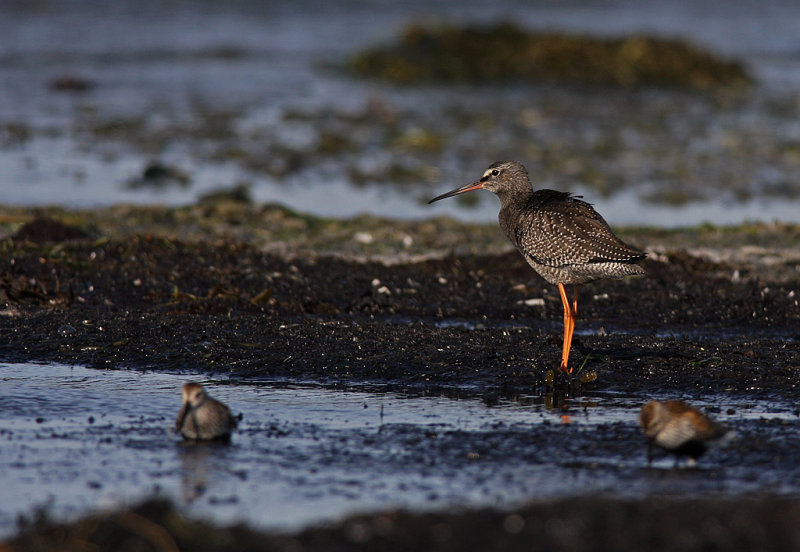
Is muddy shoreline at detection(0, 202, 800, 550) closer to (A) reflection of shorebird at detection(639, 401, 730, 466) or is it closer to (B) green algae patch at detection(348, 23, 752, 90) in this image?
(A) reflection of shorebird at detection(639, 401, 730, 466)

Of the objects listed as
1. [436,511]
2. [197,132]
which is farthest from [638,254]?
[197,132]

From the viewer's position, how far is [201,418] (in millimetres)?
6203

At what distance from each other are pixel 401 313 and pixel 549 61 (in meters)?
15.9

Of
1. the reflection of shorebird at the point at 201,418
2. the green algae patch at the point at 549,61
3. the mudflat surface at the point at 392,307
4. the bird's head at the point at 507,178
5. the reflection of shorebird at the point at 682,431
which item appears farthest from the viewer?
the green algae patch at the point at 549,61

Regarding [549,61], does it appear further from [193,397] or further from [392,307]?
[193,397]

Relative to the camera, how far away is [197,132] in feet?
61.7

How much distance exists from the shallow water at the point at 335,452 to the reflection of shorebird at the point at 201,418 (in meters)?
0.07

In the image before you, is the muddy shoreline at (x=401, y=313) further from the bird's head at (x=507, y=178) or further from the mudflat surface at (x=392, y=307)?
the bird's head at (x=507, y=178)

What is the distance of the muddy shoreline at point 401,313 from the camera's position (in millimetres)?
7555

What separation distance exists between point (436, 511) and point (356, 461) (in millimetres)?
989

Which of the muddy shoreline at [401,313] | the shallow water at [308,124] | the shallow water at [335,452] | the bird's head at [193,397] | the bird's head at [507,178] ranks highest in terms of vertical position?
the shallow water at [308,124]

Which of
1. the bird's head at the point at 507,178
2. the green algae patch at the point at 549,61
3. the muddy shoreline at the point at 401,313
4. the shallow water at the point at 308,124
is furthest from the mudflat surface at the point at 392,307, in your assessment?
the green algae patch at the point at 549,61

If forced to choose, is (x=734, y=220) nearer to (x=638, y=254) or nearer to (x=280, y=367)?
(x=638, y=254)

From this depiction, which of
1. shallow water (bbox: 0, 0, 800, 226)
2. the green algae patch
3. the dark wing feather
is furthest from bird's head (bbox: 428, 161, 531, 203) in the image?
the green algae patch
